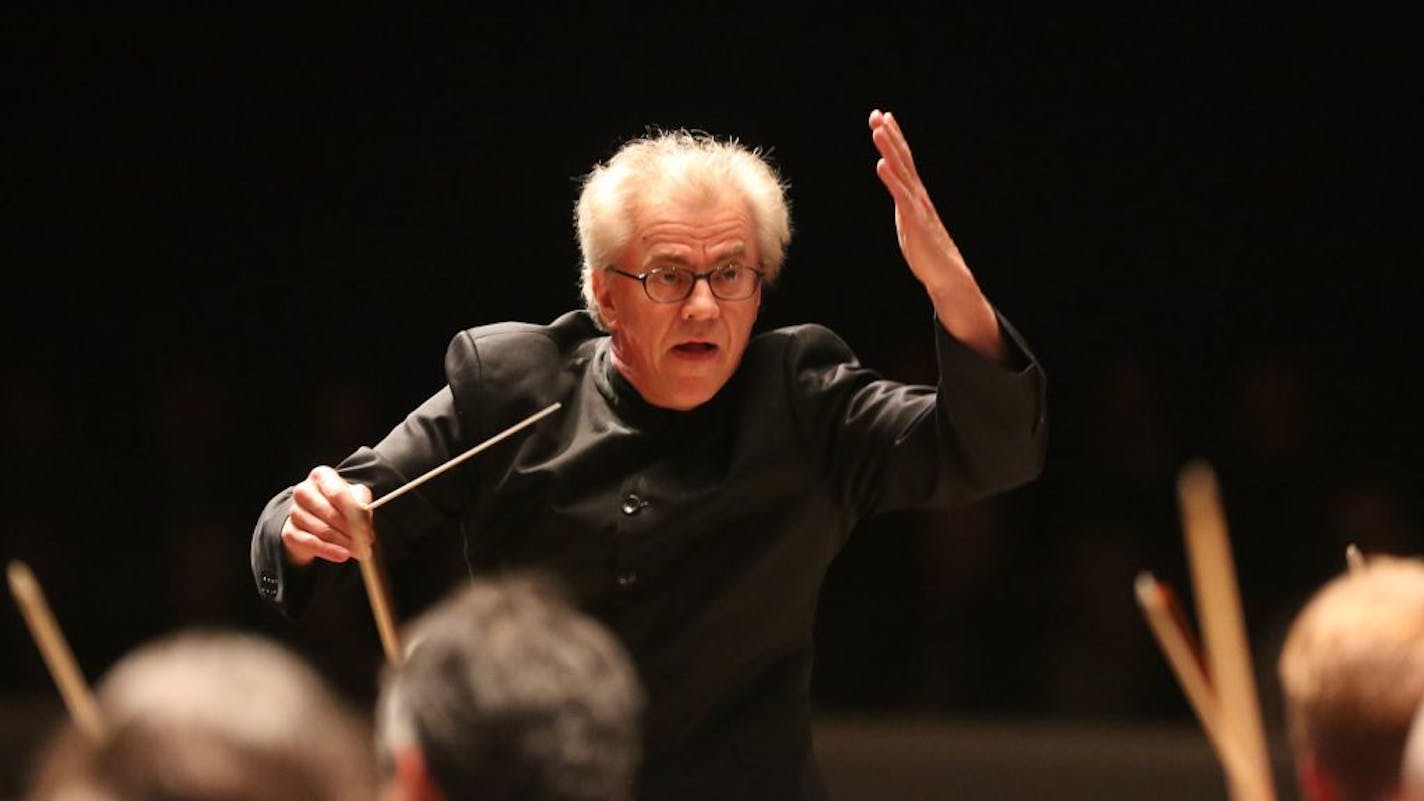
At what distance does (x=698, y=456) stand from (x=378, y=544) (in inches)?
14.1

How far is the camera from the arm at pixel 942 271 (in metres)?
2.20

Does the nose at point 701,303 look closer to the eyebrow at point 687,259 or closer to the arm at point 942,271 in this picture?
the eyebrow at point 687,259

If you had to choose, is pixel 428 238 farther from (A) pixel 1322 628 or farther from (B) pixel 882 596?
(A) pixel 1322 628

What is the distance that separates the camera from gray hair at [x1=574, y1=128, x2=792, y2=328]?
240cm

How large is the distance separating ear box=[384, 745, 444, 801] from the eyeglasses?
121 centimetres

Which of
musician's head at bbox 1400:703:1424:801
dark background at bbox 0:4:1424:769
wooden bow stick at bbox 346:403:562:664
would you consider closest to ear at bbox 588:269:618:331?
wooden bow stick at bbox 346:403:562:664

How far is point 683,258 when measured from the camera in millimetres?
2377

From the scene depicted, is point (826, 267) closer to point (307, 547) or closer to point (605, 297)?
point (605, 297)

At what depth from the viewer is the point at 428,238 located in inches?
189

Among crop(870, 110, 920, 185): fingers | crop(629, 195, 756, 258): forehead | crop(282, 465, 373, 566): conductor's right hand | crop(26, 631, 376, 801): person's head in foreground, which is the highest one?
crop(26, 631, 376, 801): person's head in foreground

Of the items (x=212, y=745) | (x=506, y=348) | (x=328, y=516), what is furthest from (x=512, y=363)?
(x=212, y=745)

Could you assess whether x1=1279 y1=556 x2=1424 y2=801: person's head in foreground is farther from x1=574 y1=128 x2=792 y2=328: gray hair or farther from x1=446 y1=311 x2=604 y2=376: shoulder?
x1=446 y1=311 x2=604 y2=376: shoulder

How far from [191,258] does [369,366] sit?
0.51m

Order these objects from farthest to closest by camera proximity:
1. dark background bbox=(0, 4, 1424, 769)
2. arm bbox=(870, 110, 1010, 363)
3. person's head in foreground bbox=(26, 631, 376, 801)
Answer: dark background bbox=(0, 4, 1424, 769) < arm bbox=(870, 110, 1010, 363) < person's head in foreground bbox=(26, 631, 376, 801)
